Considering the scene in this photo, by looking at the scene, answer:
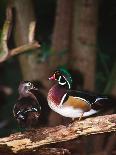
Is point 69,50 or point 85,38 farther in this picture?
point 69,50

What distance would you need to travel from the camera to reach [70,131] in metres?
3.12

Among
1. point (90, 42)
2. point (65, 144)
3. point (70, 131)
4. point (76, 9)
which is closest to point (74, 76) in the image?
point (90, 42)

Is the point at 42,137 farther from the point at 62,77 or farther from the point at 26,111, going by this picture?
the point at 62,77

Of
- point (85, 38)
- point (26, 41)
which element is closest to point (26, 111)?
point (26, 41)

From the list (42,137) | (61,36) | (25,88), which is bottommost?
(42,137)

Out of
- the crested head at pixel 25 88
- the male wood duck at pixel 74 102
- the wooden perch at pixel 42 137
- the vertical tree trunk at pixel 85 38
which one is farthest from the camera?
the vertical tree trunk at pixel 85 38

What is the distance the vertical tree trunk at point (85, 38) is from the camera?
5.13m

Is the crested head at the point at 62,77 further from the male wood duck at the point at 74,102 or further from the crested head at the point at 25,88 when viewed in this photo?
the crested head at the point at 25,88

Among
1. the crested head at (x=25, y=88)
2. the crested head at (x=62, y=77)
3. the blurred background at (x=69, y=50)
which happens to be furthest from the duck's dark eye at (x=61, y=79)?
the blurred background at (x=69, y=50)

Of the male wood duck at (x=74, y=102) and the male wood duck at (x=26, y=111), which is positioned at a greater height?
the male wood duck at (x=74, y=102)

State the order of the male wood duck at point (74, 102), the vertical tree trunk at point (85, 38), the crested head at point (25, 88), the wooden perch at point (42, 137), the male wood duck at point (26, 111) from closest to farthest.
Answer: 1. the wooden perch at point (42, 137)
2. the male wood duck at point (74, 102)
3. the male wood duck at point (26, 111)
4. the crested head at point (25, 88)
5. the vertical tree trunk at point (85, 38)

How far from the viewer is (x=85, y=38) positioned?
17.2ft

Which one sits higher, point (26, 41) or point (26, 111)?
point (26, 41)

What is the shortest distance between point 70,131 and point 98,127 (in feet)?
0.69
